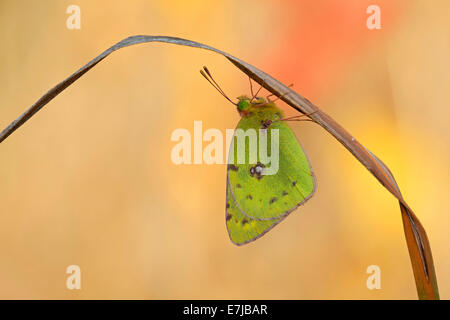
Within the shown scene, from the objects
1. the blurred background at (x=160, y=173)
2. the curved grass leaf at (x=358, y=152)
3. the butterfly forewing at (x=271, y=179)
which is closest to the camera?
the curved grass leaf at (x=358, y=152)

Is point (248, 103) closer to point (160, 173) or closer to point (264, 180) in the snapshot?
point (264, 180)

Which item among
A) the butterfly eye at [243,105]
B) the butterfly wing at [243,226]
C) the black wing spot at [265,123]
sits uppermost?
the butterfly eye at [243,105]

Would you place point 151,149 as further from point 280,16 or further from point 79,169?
point 280,16

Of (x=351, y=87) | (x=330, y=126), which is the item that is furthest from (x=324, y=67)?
(x=330, y=126)

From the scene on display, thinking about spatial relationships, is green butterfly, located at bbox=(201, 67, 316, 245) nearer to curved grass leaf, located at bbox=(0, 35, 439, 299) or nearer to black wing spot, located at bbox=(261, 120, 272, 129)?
black wing spot, located at bbox=(261, 120, 272, 129)

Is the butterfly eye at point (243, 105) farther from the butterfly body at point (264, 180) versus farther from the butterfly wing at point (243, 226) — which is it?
the butterfly wing at point (243, 226)

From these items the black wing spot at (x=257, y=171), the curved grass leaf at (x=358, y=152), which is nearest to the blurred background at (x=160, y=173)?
the black wing spot at (x=257, y=171)

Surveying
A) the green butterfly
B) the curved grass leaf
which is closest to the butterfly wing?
the green butterfly
